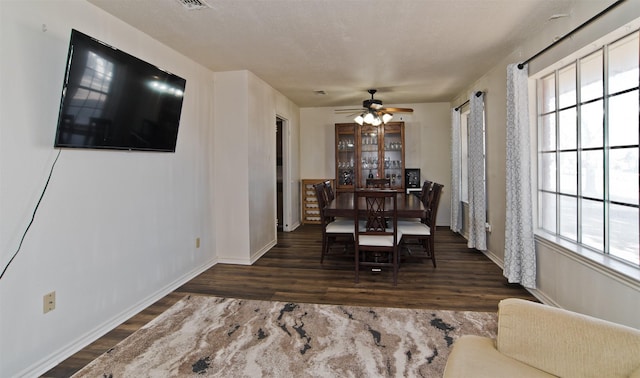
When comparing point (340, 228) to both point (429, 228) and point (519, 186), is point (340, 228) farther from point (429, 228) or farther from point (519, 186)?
point (519, 186)

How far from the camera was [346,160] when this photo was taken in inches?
260

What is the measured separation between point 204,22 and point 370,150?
426 centimetres

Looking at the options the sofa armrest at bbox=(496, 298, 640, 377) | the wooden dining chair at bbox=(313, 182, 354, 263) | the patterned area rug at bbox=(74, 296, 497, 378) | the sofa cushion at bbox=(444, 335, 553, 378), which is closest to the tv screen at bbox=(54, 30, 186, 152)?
the patterned area rug at bbox=(74, 296, 497, 378)

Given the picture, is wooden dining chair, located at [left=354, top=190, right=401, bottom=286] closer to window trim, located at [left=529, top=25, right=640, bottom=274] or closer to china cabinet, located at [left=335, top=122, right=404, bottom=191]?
window trim, located at [left=529, top=25, right=640, bottom=274]

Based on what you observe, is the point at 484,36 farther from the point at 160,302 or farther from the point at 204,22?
the point at 160,302

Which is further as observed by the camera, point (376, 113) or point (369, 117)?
point (376, 113)

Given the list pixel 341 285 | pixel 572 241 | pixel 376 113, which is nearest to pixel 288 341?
pixel 341 285

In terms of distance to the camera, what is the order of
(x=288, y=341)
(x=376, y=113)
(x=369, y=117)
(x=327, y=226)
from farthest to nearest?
(x=376, y=113)
(x=369, y=117)
(x=327, y=226)
(x=288, y=341)

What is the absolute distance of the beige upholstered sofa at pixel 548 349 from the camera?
120cm

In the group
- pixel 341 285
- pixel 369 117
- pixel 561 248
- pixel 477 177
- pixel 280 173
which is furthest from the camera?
pixel 280 173

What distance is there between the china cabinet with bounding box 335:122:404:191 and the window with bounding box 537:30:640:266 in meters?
3.25

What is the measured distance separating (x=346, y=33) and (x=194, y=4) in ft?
4.17

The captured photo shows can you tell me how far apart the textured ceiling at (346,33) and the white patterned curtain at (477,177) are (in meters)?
0.45

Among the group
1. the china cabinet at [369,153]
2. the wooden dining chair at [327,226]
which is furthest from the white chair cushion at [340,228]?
the china cabinet at [369,153]
